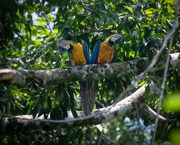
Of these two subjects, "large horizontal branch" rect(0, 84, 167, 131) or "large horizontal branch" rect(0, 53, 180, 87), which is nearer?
"large horizontal branch" rect(0, 53, 180, 87)

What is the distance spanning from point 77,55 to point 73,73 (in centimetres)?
89

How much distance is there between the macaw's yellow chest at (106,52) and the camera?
380cm

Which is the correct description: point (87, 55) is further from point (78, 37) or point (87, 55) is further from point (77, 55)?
point (78, 37)

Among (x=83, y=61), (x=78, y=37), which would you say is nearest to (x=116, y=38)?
(x=78, y=37)

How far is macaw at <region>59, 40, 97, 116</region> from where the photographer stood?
348 cm

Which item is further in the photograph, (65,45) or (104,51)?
(104,51)

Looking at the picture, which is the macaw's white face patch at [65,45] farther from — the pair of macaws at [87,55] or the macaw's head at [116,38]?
the macaw's head at [116,38]

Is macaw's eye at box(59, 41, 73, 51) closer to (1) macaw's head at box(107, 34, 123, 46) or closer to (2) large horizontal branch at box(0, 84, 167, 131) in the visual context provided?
(1) macaw's head at box(107, 34, 123, 46)

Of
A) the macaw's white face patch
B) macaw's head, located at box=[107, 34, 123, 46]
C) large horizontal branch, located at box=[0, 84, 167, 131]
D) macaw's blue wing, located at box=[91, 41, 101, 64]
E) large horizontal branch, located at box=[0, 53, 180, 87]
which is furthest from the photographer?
macaw's blue wing, located at box=[91, 41, 101, 64]

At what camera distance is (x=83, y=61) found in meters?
3.88

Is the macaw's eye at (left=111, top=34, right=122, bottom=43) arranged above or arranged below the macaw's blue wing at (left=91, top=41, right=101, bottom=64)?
above

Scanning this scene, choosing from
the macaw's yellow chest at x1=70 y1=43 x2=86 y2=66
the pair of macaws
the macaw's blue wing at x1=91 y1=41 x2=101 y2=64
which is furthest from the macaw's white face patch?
the macaw's blue wing at x1=91 y1=41 x2=101 y2=64

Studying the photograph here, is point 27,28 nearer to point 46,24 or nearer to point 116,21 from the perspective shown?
point 46,24

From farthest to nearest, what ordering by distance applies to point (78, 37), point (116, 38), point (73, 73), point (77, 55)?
point (77, 55) < point (78, 37) < point (116, 38) < point (73, 73)
